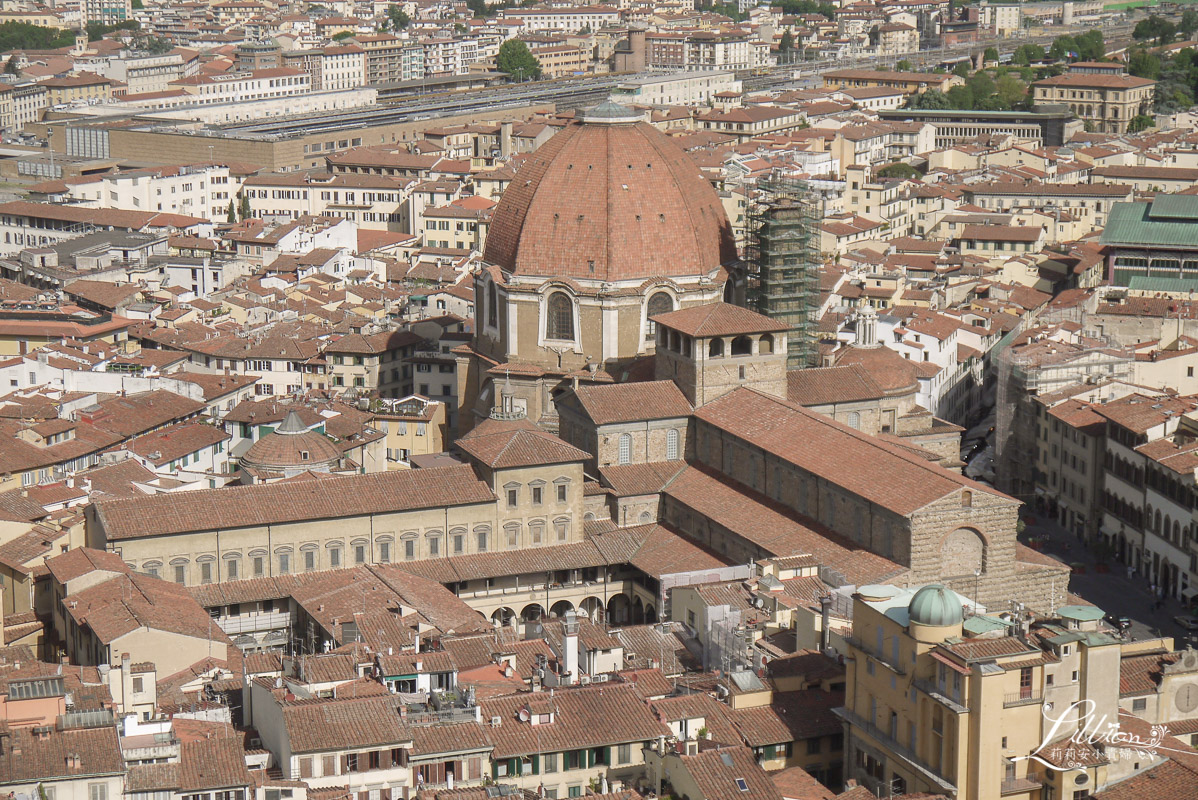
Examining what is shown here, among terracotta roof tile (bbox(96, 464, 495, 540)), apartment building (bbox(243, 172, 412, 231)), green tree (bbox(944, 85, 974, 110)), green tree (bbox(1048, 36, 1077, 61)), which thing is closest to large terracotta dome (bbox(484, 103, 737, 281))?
terracotta roof tile (bbox(96, 464, 495, 540))

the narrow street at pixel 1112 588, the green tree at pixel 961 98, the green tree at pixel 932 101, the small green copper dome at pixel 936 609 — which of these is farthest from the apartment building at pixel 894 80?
the small green copper dome at pixel 936 609

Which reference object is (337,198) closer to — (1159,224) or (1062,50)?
(1159,224)

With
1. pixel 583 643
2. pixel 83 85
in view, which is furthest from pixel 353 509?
pixel 83 85

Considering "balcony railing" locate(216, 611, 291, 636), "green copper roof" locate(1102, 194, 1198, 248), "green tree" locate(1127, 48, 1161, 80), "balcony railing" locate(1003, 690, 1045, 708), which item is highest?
"green tree" locate(1127, 48, 1161, 80)

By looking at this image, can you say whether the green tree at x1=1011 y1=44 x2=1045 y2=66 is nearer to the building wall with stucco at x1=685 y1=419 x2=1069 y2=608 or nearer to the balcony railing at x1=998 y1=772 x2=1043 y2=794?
the building wall with stucco at x1=685 y1=419 x2=1069 y2=608

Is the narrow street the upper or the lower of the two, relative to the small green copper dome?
lower

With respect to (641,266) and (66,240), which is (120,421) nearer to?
(641,266)

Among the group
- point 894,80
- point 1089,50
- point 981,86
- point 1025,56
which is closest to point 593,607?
point 981,86
